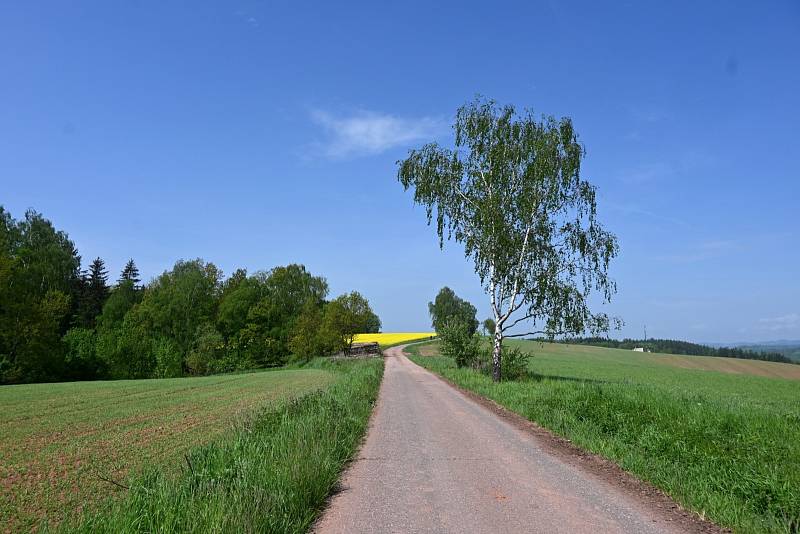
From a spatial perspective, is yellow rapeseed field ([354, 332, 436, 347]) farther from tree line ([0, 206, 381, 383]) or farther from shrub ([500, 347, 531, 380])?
shrub ([500, 347, 531, 380])

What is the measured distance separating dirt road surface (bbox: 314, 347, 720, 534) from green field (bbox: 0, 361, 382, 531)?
67 cm

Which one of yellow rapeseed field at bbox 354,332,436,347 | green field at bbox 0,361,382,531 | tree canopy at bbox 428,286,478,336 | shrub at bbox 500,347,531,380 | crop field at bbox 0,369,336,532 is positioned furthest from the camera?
tree canopy at bbox 428,286,478,336

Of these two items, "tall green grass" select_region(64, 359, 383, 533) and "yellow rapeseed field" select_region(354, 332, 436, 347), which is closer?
"tall green grass" select_region(64, 359, 383, 533)

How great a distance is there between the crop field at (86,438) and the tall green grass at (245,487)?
5.48 feet

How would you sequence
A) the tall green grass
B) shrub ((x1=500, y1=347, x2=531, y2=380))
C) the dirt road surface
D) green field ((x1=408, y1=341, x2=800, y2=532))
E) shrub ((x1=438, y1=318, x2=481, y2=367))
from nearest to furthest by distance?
the tall green grass, the dirt road surface, green field ((x1=408, y1=341, x2=800, y2=532)), shrub ((x1=500, y1=347, x2=531, y2=380)), shrub ((x1=438, y1=318, x2=481, y2=367))

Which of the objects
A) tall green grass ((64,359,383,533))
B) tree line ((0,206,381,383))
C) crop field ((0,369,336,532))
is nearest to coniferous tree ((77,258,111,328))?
tree line ((0,206,381,383))

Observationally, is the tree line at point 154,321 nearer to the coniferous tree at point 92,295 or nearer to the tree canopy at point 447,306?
the coniferous tree at point 92,295

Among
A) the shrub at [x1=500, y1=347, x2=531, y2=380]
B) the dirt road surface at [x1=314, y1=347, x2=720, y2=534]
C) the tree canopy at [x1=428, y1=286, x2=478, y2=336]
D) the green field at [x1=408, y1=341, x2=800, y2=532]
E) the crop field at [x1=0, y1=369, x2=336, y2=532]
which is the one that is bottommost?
the crop field at [x1=0, y1=369, x2=336, y2=532]

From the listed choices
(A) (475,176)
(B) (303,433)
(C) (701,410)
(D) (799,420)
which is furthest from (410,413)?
(A) (475,176)

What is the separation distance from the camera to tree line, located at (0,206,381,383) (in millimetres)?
56125

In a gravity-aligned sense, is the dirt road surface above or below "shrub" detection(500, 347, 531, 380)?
below

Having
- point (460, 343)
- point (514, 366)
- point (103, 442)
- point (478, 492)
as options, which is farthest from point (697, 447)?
point (460, 343)

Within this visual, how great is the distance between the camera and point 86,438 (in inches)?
581

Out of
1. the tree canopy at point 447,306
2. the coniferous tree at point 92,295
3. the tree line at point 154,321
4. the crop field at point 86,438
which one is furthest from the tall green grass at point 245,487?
the tree canopy at point 447,306
